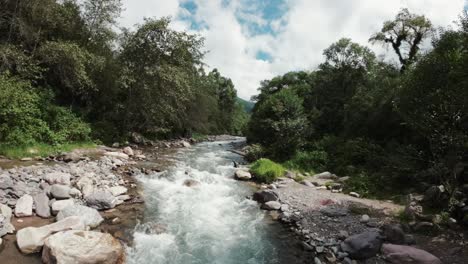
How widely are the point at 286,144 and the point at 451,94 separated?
12.5 meters

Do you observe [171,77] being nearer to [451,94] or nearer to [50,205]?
[50,205]

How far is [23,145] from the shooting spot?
44.9 feet

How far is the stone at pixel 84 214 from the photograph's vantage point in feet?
26.2

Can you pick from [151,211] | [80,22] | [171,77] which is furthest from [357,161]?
[80,22]

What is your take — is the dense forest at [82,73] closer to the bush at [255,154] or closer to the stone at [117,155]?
the stone at [117,155]

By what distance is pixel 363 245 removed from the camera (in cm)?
733

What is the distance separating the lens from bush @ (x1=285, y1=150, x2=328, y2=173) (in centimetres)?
1808

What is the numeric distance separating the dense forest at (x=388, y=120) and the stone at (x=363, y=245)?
3461mm

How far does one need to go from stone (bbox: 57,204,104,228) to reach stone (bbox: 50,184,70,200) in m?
1.38

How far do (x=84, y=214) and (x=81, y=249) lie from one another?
2.30 metres

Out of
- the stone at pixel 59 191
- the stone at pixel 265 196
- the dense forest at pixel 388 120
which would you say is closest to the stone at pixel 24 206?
the stone at pixel 59 191

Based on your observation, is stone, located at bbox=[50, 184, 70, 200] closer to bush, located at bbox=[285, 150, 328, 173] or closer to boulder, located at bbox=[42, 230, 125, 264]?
boulder, located at bbox=[42, 230, 125, 264]

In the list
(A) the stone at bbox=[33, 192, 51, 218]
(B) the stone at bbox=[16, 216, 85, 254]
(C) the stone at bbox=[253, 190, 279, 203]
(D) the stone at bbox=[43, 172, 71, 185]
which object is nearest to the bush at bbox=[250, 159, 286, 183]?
(C) the stone at bbox=[253, 190, 279, 203]

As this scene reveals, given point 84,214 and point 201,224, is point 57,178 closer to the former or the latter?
point 84,214
